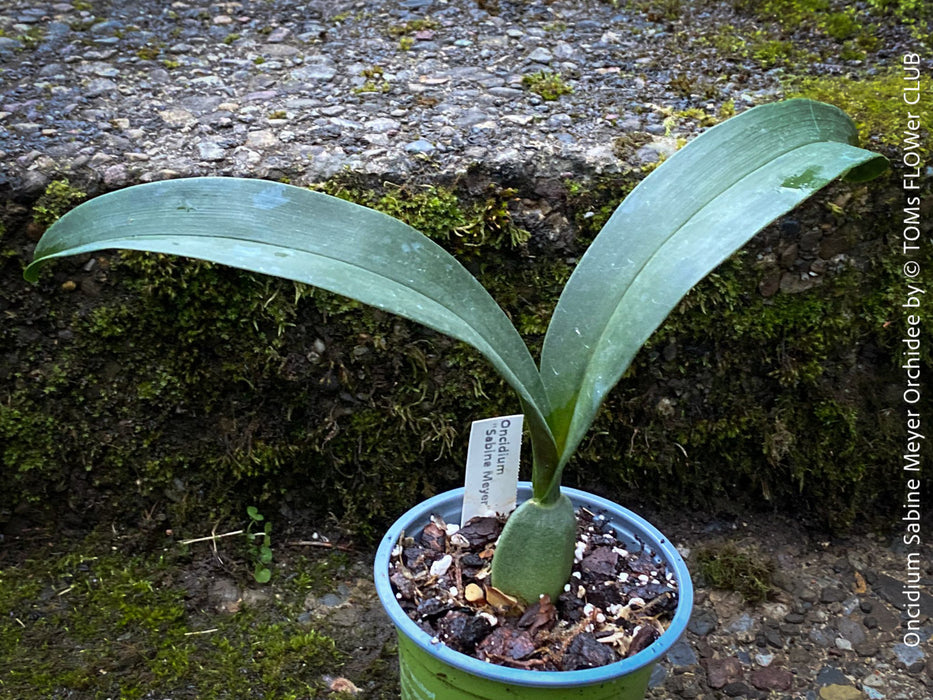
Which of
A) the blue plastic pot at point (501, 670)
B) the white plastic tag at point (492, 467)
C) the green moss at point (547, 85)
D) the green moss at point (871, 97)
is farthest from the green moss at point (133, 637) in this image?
the green moss at point (871, 97)

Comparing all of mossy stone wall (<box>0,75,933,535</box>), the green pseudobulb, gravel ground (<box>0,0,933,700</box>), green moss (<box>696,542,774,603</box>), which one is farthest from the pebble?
the green pseudobulb

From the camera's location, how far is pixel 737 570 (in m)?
1.32

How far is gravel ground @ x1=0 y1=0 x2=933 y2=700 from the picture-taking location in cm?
120

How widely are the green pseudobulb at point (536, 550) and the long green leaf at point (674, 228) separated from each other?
6cm

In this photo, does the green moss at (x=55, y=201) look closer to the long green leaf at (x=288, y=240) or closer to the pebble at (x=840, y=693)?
the long green leaf at (x=288, y=240)

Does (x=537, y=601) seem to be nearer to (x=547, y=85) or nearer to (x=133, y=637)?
(x=133, y=637)

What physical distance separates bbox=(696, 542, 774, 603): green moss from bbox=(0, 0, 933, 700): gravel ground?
2cm

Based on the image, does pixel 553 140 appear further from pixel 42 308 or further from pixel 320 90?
pixel 42 308

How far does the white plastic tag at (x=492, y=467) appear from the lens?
95 centimetres

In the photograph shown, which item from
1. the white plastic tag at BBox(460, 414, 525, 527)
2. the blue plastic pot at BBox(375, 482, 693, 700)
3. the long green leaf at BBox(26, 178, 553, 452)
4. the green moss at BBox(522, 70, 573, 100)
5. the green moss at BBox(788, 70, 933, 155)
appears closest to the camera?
the long green leaf at BBox(26, 178, 553, 452)

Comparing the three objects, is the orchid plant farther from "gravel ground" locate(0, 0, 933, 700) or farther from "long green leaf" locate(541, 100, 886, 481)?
"gravel ground" locate(0, 0, 933, 700)

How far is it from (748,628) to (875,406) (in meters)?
0.45

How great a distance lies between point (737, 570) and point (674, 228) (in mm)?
768

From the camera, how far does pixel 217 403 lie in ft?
4.16
